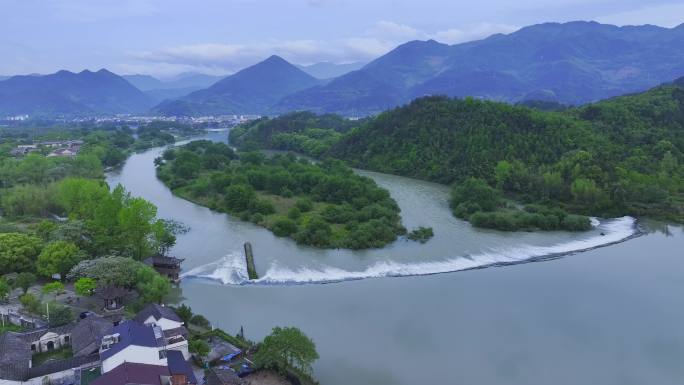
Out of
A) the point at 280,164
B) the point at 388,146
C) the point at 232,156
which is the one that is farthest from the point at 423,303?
the point at 232,156

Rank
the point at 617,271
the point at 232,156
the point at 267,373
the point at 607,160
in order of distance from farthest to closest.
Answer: the point at 232,156 → the point at 607,160 → the point at 617,271 → the point at 267,373

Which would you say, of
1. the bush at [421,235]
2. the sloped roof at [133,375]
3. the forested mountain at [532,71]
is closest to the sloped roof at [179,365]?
the sloped roof at [133,375]

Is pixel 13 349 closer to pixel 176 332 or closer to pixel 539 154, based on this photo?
pixel 176 332

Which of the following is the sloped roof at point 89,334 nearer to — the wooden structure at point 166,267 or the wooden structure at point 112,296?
the wooden structure at point 112,296

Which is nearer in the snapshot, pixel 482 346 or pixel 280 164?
pixel 482 346

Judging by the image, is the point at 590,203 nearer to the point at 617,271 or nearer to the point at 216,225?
the point at 617,271

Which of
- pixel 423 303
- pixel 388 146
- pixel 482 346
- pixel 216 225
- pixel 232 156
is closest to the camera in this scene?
pixel 482 346
